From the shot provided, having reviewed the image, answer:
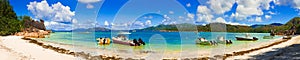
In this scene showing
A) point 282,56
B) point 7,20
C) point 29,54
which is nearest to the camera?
point 282,56

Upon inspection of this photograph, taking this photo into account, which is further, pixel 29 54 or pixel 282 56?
pixel 29 54

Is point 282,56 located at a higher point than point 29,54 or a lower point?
lower

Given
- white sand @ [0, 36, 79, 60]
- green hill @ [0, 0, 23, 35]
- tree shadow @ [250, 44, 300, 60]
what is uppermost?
green hill @ [0, 0, 23, 35]

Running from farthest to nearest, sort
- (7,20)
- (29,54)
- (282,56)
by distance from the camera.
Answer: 1. (7,20)
2. (29,54)
3. (282,56)

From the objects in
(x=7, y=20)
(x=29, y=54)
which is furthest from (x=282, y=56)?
(x=7, y=20)

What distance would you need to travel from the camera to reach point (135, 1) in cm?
2177

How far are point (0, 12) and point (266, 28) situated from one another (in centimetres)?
9178

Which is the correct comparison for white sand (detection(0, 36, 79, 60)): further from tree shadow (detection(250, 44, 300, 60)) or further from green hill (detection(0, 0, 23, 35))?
green hill (detection(0, 0, 23, 35))

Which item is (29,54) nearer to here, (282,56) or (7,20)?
(282,56)

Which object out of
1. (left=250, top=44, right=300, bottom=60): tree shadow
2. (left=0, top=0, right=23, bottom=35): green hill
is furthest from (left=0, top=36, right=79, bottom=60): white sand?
(left=0, top=0, right=23, bottom=35): green hill

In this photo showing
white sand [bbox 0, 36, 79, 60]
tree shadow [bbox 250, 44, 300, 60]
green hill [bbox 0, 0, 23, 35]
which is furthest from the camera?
green hill [bbox 0, 0, 23, 35]

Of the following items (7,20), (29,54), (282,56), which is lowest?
(282,56)

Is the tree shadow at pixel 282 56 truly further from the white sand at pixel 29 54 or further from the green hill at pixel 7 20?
the green hill at pixel 7 20

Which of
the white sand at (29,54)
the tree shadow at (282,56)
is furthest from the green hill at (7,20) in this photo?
the tree shadow at (282,56)
